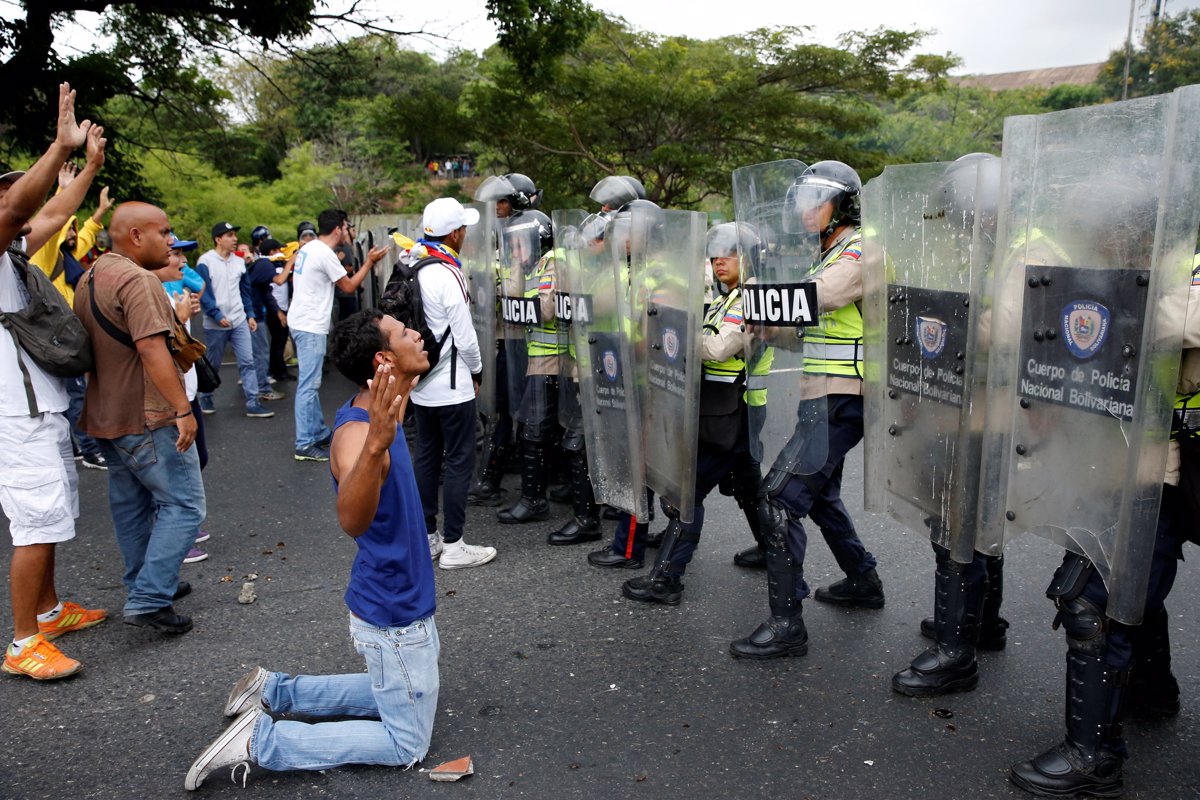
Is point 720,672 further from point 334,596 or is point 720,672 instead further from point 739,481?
point 334,596

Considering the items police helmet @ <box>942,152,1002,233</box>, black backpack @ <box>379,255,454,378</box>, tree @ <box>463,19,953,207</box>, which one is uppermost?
tree @ <box>463,19,953,207</box>

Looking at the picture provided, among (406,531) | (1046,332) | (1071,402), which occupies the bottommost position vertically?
(406,531)

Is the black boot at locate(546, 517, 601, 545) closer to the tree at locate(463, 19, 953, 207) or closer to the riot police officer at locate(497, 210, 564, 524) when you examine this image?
the riot police officer at locate(497, 210, 564, 524)

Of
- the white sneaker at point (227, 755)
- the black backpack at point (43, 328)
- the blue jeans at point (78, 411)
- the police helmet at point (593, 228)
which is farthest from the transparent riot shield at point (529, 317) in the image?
the white sneaker at point (227, 755)

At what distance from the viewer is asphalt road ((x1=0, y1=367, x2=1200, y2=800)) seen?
2.98 m

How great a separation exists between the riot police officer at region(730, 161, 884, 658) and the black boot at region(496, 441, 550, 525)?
2.09m

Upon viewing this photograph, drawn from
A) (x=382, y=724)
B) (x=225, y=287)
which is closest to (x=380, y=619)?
(x=382, y=724)

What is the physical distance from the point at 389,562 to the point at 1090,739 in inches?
85.8

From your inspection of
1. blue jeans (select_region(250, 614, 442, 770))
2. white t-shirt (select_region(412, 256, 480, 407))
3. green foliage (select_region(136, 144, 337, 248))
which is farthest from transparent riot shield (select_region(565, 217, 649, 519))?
green foliage (select_region(136, 144, 337, 248))

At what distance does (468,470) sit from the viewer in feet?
16.2

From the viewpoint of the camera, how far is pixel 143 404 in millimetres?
3996

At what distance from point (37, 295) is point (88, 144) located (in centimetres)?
63

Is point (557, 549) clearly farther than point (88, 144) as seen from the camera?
Yes

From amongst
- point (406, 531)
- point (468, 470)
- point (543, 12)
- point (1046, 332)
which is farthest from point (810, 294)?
point (543, 12)
